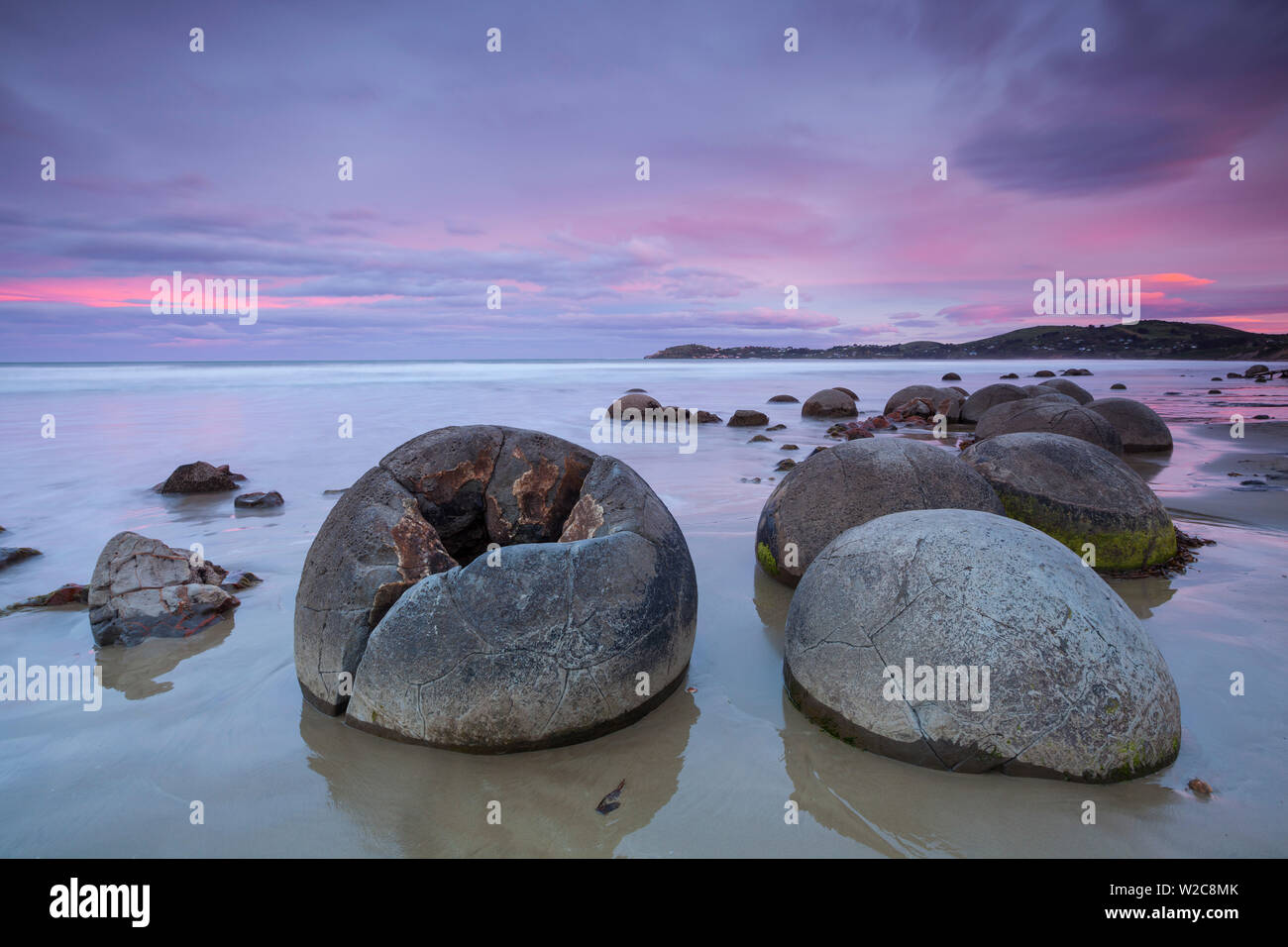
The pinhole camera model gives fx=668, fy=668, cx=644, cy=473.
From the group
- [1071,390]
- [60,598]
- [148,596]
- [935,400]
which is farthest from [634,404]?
[148,596]

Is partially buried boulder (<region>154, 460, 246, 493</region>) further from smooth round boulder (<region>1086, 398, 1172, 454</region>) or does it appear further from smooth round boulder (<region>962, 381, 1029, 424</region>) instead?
smooth round boulder (<region>962, 381, 1029, 424</region>)

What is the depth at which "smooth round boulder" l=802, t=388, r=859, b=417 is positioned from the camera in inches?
882

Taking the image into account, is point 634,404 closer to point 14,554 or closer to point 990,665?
point 14,554

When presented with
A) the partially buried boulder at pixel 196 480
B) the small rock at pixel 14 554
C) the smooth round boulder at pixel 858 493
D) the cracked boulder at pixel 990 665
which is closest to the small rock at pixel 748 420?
the partially buried boulder at pixel 196 480

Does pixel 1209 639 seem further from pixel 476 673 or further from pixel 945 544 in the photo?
pixel 476 673

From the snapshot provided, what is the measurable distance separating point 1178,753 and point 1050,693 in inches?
35.0

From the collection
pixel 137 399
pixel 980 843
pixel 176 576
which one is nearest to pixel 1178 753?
pixel 980 843

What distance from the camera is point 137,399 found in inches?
1140

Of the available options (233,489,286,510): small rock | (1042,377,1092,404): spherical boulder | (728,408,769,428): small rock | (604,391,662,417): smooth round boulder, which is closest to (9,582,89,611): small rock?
(233,489,286,510): small rock

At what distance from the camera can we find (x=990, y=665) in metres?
3.02

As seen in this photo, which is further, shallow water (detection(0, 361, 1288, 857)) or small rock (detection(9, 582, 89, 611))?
small rock (detection(9, 582, 89, 611))

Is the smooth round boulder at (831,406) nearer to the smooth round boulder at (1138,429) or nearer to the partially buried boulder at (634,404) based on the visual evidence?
the partially buried boulder at (634,404)

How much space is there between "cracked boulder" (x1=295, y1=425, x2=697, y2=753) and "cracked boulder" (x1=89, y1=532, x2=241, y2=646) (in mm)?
1840
